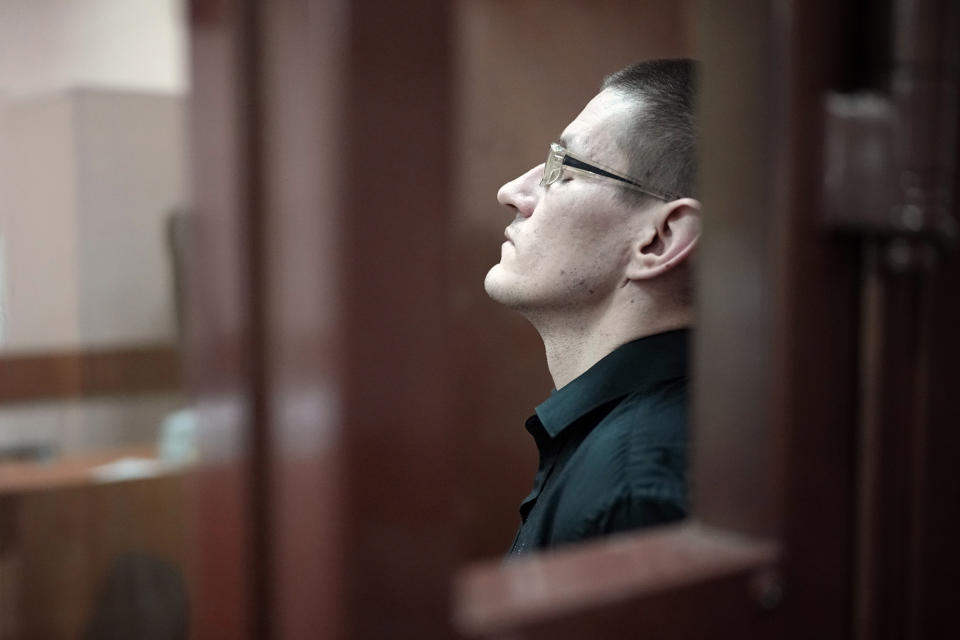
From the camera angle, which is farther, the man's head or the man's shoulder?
the man's head

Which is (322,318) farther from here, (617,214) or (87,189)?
(617,214)

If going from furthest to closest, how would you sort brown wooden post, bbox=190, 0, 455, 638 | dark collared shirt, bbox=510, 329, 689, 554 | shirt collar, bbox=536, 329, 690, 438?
shirt collar, bbox=536, 329, 690, 438 < dark collared shirt, bbox=510, 329, 689, 554 < brown wooden post, bbox=190, 0, 455, 638

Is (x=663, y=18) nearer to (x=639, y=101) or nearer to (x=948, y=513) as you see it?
(x=639, y=101)

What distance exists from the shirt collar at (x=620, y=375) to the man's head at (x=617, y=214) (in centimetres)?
8

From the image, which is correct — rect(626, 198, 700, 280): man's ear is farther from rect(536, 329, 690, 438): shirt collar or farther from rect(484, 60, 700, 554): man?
rect(536, 329, 690, 438): shirt collar

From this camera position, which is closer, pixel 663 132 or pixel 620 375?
pixel 620 375

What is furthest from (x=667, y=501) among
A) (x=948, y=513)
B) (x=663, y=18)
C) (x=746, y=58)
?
(x=663, y=18)

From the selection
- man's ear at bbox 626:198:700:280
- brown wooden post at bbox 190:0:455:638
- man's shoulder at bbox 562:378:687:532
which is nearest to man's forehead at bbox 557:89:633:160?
man's ear at bbox 626:198:700:280

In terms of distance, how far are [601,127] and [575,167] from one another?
0.08 meters

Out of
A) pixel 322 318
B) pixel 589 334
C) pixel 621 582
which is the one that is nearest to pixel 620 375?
pixel 589 334

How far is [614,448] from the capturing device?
129 centimetres

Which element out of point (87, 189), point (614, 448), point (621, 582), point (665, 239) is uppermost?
point (87, 189)

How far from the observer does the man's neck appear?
5.05 feet

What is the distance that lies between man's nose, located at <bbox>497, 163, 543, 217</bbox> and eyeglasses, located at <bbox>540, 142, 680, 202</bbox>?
3cm
